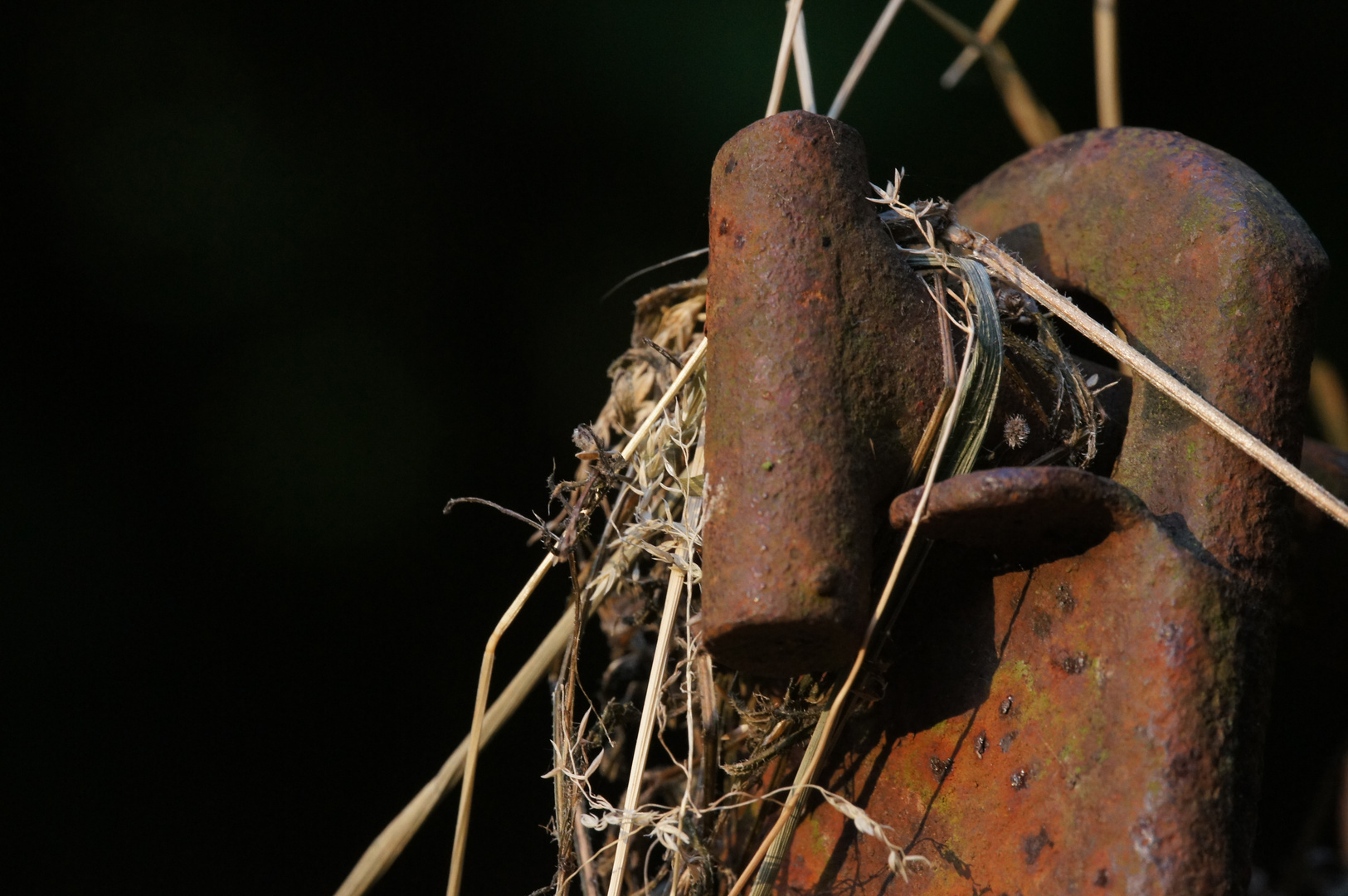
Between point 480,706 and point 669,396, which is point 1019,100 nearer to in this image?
point 669,396

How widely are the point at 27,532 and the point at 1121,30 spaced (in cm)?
160

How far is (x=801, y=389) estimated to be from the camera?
665 millimetres

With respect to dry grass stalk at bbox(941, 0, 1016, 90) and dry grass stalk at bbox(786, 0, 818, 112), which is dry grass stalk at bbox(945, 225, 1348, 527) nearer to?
dry grass stalk at bbox(786, 0, 818, 112)

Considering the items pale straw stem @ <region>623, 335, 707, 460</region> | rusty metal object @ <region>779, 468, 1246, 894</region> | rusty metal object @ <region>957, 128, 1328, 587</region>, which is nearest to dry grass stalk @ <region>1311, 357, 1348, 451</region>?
rusty metal object @ <region>957, 128, 1328, 587</region>

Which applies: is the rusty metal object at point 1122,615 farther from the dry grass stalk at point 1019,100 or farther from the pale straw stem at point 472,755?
the dry grass stalk at point 1019,100

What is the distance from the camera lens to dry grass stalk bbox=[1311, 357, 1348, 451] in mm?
1474

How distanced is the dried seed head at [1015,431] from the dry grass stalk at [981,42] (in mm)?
719

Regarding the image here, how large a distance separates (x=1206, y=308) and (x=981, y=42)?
25.1 inches

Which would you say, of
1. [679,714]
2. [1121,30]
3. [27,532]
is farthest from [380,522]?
[1121,30]

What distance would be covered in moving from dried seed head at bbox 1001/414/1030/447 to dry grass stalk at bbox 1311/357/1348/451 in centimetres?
104

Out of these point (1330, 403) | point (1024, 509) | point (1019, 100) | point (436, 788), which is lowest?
point (436, 788)

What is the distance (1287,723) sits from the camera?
1385 millimetres

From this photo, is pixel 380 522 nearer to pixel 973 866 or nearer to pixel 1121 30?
pixel 973 866

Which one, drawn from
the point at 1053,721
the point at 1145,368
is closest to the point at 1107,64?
the point at 1145,368
